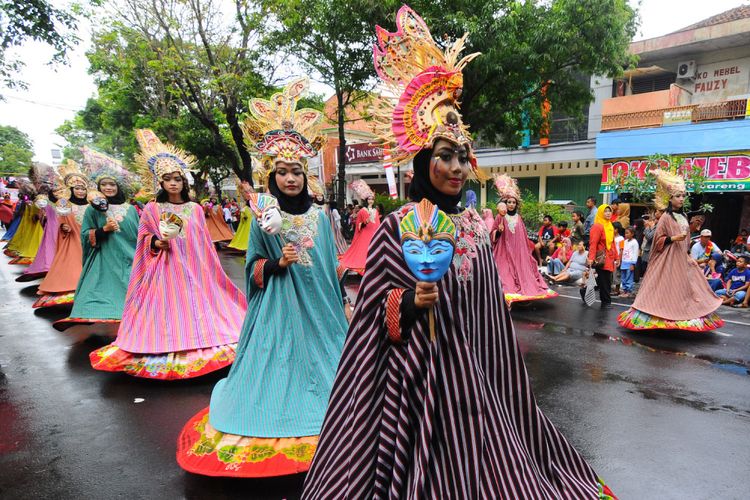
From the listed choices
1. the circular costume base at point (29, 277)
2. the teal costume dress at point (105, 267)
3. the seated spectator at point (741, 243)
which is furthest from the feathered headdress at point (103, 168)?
the seated spectator at point (741, 243)

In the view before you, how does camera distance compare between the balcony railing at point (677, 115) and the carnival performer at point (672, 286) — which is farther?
the balcony railing at point (677, 115)

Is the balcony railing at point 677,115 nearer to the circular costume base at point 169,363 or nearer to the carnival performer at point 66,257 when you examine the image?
the circular costume base at point 169,363

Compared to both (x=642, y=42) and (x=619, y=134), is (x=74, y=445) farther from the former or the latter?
(x=642, y=42)

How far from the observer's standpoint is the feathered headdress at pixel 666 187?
6.01 m

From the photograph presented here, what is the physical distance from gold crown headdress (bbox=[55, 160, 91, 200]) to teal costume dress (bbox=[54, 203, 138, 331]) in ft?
3.80

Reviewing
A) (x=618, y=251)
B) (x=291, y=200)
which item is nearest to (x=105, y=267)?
(x=291, y=200)

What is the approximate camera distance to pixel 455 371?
196 centimetres

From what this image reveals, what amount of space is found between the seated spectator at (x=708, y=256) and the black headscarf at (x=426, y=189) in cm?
860

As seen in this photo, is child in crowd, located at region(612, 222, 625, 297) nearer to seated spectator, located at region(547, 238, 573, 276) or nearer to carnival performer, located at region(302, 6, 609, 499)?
seated spectator, located at region(547, 238, 573, 276)

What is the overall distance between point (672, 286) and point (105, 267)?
7529 mm

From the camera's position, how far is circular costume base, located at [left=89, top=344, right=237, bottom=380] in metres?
4.48

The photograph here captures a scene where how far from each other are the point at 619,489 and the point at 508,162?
18.5 meters

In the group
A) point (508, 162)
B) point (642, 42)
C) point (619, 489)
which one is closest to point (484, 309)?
point (619, 489)

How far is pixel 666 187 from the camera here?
242 inches
